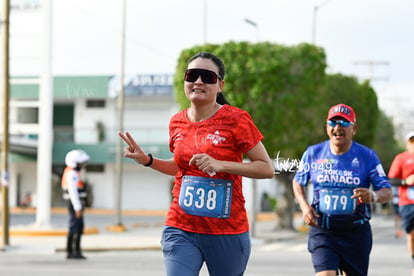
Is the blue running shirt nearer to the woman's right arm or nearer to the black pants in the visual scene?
the woman's right arm

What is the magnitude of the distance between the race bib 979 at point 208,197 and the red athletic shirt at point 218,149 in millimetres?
31

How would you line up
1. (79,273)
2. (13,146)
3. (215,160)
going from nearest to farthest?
(215,160) → (79,273) → (13,146)

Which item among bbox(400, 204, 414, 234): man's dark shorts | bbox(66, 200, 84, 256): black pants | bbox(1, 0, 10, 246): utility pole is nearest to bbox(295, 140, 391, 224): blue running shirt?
bbox(400, 204, 414, 234): man's dark shorts

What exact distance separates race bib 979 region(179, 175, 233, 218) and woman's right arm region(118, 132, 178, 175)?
0.46 meters

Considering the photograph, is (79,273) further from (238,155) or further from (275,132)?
(275,132)

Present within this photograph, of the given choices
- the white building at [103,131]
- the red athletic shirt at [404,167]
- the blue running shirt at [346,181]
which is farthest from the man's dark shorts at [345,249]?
the white building at [103,131]

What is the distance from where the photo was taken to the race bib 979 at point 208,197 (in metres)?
5.06

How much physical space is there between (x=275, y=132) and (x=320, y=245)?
16.3m

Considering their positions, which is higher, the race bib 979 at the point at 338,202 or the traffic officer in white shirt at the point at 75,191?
the race bib 979 at the point at 338,202

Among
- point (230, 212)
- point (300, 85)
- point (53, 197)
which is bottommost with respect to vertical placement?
point (53, 197)

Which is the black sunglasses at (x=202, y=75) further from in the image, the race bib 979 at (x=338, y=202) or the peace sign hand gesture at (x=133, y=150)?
the race bib 979 at (x=338, y=202)

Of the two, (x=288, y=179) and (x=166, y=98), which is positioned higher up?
(x=166, y=98)

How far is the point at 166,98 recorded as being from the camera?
44344 millimetres

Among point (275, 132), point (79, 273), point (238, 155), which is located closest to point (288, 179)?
point (275, 132)
